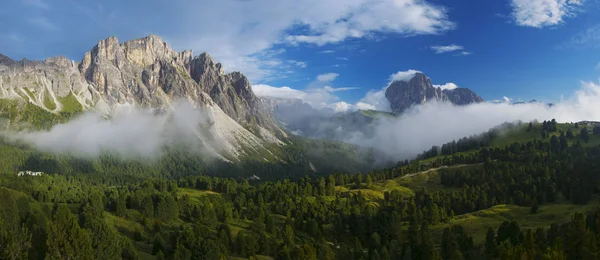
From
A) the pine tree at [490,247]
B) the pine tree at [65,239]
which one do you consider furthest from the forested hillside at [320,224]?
the pine tree at [490,247]

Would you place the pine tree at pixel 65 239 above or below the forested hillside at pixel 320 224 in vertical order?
above

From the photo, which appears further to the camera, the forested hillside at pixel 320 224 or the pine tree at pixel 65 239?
the forested hillside at pixel 320 224

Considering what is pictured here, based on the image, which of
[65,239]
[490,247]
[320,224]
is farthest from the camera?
[320,224]

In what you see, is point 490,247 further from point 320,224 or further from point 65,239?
point 65,239

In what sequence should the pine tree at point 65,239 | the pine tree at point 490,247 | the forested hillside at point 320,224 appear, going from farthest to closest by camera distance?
the pine tree at point 490,247 → the forested hillside at point 320,224 → the pine tree at point 65,239

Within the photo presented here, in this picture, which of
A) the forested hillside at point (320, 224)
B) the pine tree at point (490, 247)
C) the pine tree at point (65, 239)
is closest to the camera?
the pine tree at point (65, 239)

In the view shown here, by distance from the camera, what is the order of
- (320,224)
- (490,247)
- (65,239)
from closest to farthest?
(65,239) → (490,247) → (320,224)

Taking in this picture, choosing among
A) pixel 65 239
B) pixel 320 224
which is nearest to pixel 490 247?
pixel 320 224

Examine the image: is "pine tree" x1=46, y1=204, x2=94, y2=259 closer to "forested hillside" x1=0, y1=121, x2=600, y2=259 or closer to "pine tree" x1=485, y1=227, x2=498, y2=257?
"forested hillside" x1=0, y1=121, x2=600, y2=259

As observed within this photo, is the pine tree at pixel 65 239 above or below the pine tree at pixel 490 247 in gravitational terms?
above

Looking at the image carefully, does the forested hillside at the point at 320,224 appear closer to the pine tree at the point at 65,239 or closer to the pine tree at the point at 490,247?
the pine tree at the point at 65,239

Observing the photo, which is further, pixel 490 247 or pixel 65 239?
pixel 490 247

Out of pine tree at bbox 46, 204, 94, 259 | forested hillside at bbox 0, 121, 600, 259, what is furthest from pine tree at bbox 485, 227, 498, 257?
pine tree at bbox 46, 204, 94, 259
